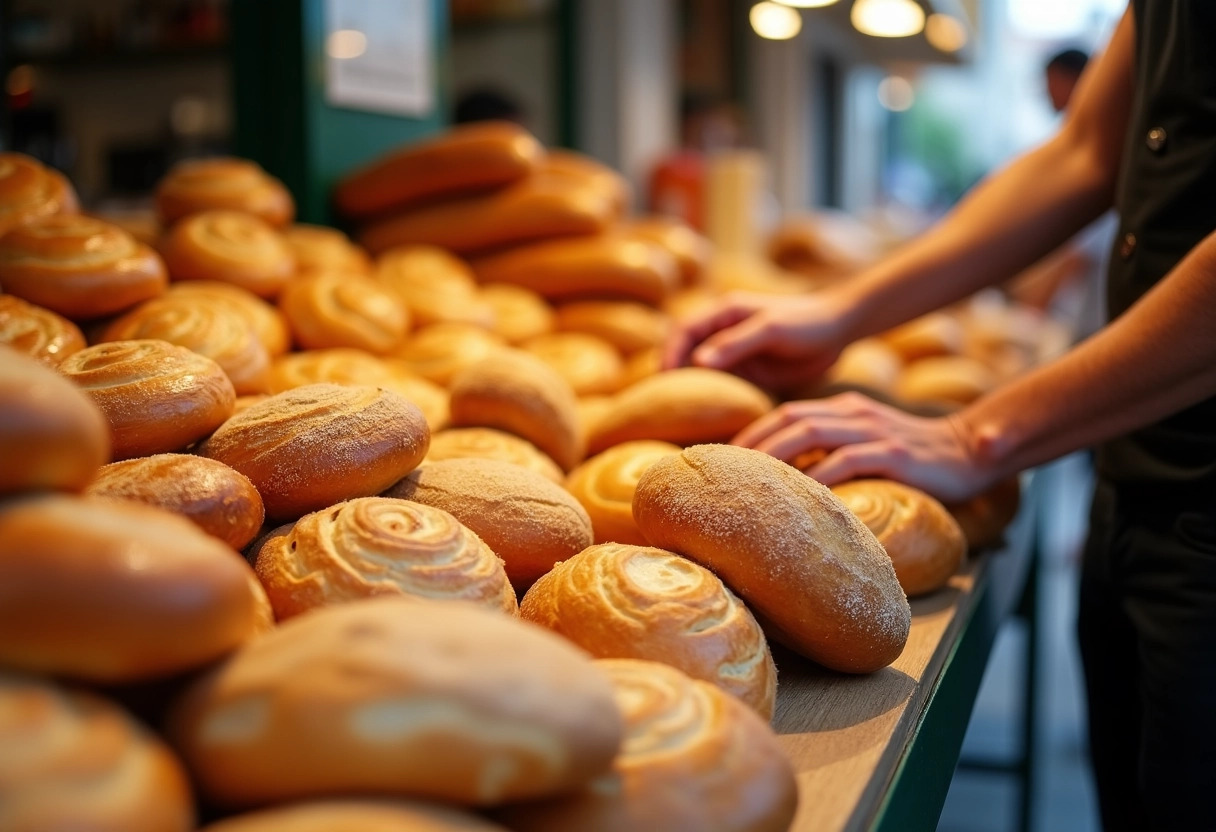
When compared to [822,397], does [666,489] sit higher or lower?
higher

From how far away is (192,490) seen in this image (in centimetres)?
88

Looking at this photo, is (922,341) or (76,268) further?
(922,341)

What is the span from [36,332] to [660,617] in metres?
0.81

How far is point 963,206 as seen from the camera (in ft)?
6.44

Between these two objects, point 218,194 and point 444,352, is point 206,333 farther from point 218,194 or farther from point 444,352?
point 218,194

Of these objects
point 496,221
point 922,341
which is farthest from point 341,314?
point 922,341

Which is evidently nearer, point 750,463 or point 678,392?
point 750,463

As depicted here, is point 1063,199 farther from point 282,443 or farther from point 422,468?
point 282,443

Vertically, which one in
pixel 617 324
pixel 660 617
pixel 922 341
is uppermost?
pixel 660 617

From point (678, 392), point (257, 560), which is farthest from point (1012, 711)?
point (257, 560)

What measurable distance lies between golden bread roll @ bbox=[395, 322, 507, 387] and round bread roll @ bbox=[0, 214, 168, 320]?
1.47ft

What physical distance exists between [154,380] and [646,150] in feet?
14.7

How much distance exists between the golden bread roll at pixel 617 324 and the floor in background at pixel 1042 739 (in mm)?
1047

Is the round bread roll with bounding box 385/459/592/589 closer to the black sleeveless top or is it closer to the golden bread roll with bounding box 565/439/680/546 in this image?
the golden bread roll with bounding box 565/439/680/546
